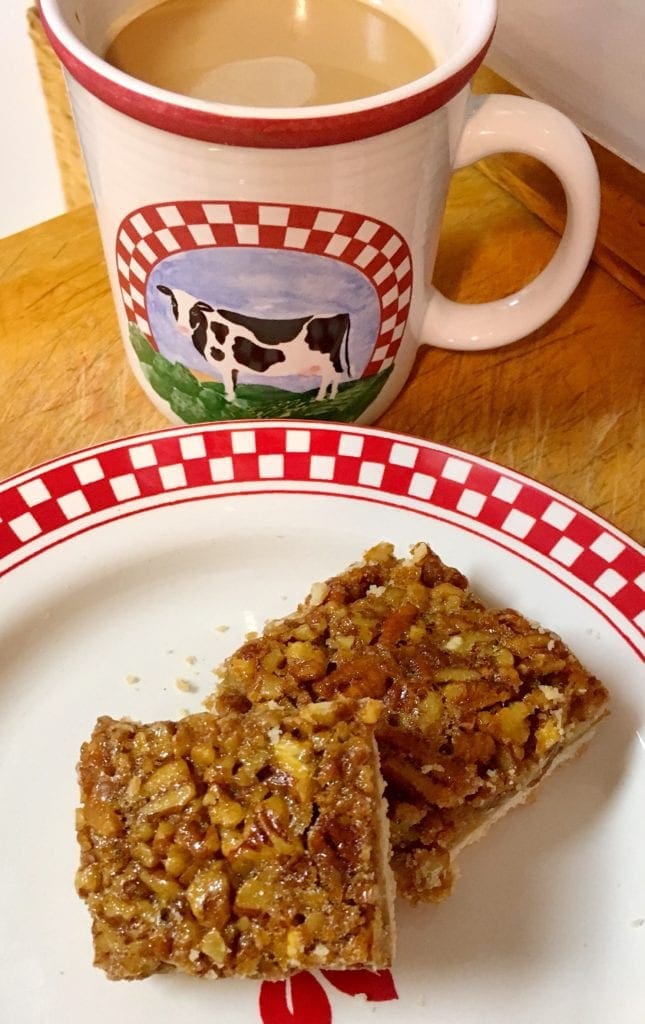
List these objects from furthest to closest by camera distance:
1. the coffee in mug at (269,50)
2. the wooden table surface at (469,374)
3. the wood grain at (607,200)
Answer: the wood grain at (607,200) → the wooden table surface at (469,374) → the coffee in mug at (269,50)

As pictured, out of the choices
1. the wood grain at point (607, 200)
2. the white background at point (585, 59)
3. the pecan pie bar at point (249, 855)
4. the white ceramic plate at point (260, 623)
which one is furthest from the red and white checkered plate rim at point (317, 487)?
the white background at point (585, 59)

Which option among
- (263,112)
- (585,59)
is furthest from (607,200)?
(263,112)

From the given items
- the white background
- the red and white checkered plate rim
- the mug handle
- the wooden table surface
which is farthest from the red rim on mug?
the white background

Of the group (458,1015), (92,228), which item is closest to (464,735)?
(458,1015)

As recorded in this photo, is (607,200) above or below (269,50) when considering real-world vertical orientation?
below

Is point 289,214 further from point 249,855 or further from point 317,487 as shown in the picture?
point 249,855

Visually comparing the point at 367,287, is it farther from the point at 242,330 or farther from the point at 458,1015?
the point at 458,1015

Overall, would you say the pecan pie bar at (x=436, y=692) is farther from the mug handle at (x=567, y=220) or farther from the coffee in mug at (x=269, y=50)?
the coffee in mug at (x=269, y=50)
